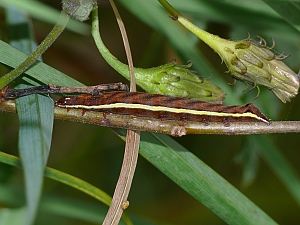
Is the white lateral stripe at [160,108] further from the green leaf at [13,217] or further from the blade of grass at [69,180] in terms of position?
the green leaf at [13,217]

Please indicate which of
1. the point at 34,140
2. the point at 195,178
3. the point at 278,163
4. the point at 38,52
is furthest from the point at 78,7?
the point at 278,163

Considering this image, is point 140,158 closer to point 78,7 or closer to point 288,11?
point 288,11

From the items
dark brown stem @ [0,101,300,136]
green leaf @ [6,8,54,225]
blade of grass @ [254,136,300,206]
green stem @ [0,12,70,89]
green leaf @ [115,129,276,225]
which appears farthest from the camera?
blade of grass @ [254,136,300,206]

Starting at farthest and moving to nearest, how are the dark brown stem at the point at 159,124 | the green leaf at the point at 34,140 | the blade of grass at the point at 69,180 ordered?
the blade of grass at the point at 69,180
the dark brown stem at the point at 159,124
the green leaf at the point at 34,140

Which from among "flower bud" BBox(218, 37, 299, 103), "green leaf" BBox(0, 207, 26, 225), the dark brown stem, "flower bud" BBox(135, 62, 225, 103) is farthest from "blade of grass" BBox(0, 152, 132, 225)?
"flower bud" BBox(218, 37, 299, 103)

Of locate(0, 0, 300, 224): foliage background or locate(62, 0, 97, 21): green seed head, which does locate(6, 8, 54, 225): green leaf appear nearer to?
locate(62, 0, 97, 21): green seed head

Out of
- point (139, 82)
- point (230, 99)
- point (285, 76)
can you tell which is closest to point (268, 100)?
point (230, 99)

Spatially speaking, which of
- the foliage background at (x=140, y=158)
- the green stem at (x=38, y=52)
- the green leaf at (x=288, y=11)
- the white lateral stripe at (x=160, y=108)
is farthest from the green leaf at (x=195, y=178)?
the foliage background at (x=140, y=158)
